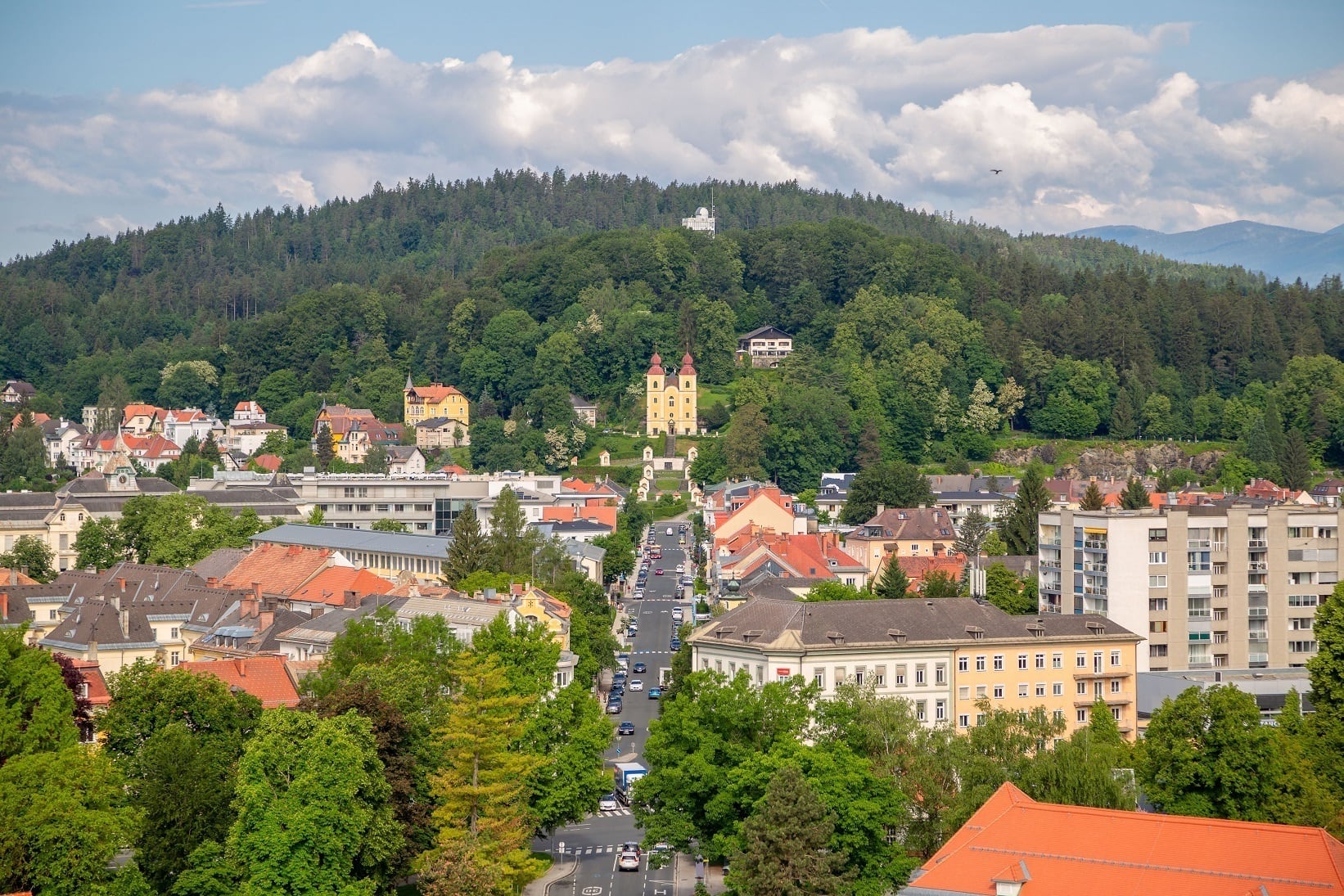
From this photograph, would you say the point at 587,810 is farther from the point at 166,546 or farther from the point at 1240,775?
the point at 166,546

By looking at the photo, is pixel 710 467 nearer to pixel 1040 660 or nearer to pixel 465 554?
pixel 465 554

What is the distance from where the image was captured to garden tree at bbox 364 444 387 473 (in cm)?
16100

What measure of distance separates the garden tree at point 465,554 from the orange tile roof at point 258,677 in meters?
28.5

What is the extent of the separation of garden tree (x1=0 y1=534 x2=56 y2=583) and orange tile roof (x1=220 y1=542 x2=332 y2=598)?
1419 cm

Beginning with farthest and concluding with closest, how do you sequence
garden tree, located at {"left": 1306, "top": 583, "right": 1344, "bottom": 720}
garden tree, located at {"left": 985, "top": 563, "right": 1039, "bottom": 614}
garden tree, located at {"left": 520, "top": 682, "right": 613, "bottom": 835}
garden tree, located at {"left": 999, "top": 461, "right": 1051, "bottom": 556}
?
garden tree, located at {"left": 999, "top": 461, "right": 1051, "bottom": 556} < garden tree, located at {"left": 985, "top": 563, "right": 1039, "bottom": 614} < garden tree, located at {"left": 1306, "top": 583, "right": 1344, "bottom": 720} < garden tree, located at {"left": 520, "top": 682, "right": 613, "bottom": 835}

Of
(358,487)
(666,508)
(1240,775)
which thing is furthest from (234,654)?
(666,508)

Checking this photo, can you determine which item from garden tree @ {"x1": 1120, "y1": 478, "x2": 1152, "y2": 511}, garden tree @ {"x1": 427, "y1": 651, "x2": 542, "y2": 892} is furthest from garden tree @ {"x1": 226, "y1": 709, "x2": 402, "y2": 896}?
garden tree @ {"x1": 1120, "y1": 478, "x2": 1152, "y2": 511}

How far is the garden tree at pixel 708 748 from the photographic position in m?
51.2

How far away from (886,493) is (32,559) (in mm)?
60520

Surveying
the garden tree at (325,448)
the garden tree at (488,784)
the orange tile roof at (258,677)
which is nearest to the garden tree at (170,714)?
the garden tree at (488,784)

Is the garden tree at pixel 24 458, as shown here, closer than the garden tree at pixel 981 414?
Yes

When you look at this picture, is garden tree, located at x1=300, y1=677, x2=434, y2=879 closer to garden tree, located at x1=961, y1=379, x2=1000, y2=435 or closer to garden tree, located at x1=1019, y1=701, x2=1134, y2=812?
garden tree, located at x1=1019, y1=701, x2=1134, y2=812

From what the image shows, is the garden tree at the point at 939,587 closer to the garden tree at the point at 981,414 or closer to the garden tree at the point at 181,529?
the garden tree at the point at 181,529

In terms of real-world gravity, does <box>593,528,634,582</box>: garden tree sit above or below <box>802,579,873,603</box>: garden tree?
below
